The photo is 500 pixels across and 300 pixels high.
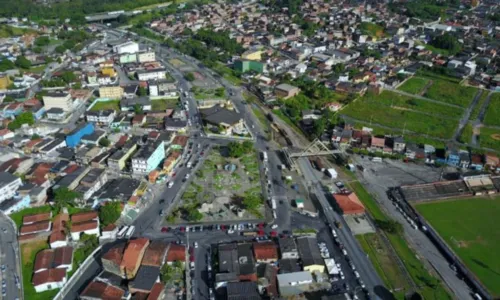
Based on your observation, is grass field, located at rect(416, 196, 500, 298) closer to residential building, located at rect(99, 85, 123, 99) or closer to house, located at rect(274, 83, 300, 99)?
house, located at rect(274, 83, 300, 99)

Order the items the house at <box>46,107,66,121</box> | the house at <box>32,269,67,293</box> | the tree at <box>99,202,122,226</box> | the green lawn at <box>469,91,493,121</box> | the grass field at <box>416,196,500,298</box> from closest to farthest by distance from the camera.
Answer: the house at <box>32,269,67,293</box> < the grass field at <box>416,196,500,298</box> < the tree at <box>99,202,122,226</box> < the house at <box>46,107,66,121</box> < the green lawn at <box>469,91,493,121</box>

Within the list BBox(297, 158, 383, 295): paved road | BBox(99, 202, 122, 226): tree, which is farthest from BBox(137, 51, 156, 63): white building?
BBox(99, 202, 122, 226): tree

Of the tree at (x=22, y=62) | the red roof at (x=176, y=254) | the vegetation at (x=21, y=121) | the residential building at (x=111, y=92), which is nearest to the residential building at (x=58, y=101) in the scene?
the vegetation at (x=21, y=121)

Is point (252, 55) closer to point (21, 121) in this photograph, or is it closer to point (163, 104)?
point (163, 104)

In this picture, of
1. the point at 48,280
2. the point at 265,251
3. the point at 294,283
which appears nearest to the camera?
the point at 48,280

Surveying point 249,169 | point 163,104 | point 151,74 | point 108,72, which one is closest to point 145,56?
point 151,74

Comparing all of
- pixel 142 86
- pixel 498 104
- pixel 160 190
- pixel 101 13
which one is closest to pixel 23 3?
pixel 101 13

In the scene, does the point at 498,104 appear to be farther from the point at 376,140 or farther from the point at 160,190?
the point at 160,190

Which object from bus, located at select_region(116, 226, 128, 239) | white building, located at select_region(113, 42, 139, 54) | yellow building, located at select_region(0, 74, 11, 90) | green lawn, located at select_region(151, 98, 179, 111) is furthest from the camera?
white building, located at select_region(113, 42, 139, 54)
